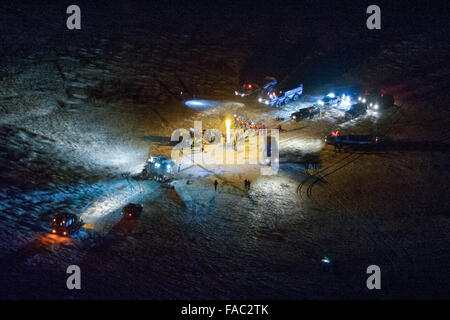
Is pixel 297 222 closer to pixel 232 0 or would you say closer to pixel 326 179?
pixel 326 179

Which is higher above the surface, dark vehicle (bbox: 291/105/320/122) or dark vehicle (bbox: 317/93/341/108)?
dark vehicle (bbox: 317/93/341/108)

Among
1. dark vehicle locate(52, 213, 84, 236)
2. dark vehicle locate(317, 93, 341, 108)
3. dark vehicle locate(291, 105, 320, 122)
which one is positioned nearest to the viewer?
dark vehicle locate(52, 213, 84, 236)

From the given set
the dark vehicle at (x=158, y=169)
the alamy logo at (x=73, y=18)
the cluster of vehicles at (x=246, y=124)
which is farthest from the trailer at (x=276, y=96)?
the alamy logo at (x=73, y=18)

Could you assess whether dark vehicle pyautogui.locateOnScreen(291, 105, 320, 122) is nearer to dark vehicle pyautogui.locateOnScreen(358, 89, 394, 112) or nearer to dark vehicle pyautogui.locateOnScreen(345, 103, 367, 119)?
dark vehicle pyautogui.locateOnScreen(345, 103, 367, 119)

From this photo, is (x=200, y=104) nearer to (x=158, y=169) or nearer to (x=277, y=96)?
(x=277, y=96)

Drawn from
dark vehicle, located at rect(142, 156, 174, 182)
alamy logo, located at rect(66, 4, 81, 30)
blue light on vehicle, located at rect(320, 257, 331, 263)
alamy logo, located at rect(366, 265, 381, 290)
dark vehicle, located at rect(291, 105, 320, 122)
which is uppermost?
alamy logo, located at rect(66, 4, 81, 30)

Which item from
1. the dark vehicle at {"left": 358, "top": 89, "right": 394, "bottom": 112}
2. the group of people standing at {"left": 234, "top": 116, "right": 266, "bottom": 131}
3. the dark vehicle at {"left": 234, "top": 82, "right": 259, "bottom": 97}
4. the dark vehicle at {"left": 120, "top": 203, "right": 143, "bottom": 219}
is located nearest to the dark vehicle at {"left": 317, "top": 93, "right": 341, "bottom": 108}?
the dark vehicle at {"left": 358, "top": 89, "right": 394, "bottom": 112}
